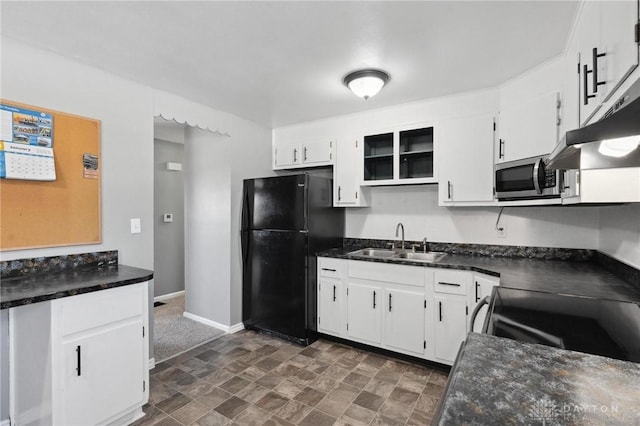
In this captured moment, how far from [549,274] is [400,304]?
3.65 feet

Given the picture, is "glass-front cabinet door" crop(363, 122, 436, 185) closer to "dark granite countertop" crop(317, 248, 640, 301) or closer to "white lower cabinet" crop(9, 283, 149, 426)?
"dark granite countertop" crop(317, 248, 640, 301)

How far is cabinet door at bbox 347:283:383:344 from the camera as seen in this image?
2781 mm

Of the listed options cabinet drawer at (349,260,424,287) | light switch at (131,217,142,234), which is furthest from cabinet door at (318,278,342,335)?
light switch at (131,217,142,234)

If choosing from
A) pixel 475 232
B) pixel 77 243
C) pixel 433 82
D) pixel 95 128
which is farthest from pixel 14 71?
pixel 475 232

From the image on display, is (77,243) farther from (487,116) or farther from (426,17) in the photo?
(487,116)

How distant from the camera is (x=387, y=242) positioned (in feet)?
11.0

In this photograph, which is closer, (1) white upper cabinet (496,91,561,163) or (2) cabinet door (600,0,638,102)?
(2) cabinet door (600,0,638,102)

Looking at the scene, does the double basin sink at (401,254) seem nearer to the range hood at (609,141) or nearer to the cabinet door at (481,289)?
the cabinet door at (481,289)

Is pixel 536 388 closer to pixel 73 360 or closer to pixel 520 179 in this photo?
pixel 520 179

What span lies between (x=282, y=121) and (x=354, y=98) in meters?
1.04

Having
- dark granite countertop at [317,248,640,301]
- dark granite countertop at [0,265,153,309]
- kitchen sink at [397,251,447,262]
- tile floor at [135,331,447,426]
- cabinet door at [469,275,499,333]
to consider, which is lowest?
tile floor at [135,331,447,426]

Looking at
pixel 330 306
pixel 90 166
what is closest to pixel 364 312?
pixel 330 306

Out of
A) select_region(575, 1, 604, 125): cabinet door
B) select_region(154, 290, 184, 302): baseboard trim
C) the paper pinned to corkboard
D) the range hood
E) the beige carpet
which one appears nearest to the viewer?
the range hood

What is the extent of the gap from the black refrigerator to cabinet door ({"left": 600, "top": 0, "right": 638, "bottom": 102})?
7.27ft
